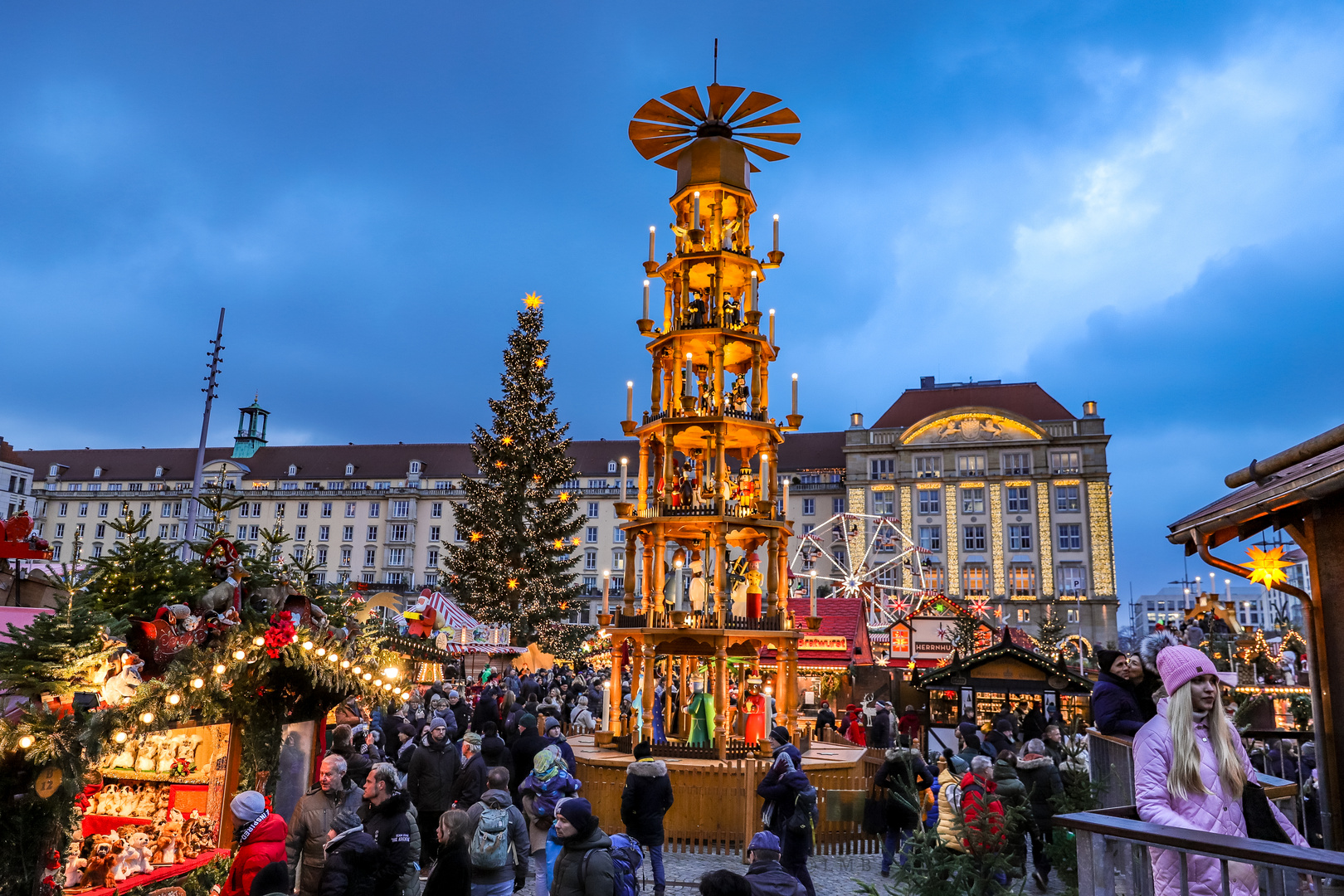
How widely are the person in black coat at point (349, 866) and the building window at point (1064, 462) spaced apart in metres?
64.9

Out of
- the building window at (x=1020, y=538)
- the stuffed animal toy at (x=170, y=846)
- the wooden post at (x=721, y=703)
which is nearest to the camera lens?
the stuffed animal toy at (x=170, y=846)

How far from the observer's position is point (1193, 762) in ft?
12.5

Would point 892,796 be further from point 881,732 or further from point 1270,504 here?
point 1270,504

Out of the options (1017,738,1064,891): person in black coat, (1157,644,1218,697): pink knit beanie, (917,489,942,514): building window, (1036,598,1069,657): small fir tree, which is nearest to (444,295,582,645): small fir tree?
(1036,598,1069,657): small fir tree

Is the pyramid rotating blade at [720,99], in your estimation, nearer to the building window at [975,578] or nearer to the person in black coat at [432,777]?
the person in black coat at [432,777]

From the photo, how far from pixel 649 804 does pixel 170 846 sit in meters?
4.32

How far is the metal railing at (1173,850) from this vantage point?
3.02m

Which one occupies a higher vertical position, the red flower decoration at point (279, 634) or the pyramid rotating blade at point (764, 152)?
the pyramid rotating blade at point (764, 152)

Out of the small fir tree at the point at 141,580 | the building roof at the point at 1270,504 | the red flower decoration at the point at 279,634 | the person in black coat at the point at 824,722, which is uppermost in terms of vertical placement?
the building roof at the point at 1270,504

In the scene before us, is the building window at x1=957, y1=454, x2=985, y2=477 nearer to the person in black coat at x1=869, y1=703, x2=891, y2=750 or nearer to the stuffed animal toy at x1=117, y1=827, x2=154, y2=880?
the person in black coat at x1=869, y1=703, x2=891, y2=750

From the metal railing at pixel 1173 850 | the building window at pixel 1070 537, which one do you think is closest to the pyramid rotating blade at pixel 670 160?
the metal railing at pixel 1173 850

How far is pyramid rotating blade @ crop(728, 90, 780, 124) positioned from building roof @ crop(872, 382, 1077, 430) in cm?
5215

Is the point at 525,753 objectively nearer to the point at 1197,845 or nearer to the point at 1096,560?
the point at 1197,845

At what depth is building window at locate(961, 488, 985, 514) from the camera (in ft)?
213
